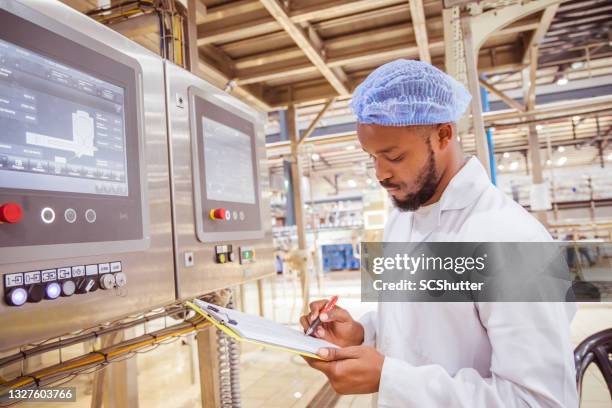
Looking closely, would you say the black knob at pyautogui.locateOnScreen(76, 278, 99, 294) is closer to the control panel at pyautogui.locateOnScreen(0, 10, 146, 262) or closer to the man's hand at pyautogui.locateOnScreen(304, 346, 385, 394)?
the control panel at pyautogui.locateOnScreen(0, 10, 146, 262)

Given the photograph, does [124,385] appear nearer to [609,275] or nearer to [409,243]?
[409,243]

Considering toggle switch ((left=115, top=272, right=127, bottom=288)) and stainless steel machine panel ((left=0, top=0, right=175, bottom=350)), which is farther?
toggle switch ((left=115, top=272, right=127, bottom=288))

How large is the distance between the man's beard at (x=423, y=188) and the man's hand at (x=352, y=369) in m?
0.45

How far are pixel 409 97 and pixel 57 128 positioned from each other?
91 centimetres

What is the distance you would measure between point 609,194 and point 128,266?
10.8 meters

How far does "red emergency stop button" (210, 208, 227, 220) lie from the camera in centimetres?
167

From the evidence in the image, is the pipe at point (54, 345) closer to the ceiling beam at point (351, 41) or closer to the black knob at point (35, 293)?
the black knob at point (35, 293)

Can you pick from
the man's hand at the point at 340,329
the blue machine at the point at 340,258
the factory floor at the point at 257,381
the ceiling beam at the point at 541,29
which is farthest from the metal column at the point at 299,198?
the blue machine at the point at 340,258

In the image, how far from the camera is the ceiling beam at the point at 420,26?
278 centimetres

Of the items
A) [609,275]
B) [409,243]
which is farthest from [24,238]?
[609,275]

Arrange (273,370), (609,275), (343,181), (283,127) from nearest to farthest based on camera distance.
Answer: (609,275) < (273,370) < (283,127) < (343,181)

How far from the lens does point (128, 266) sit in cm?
123

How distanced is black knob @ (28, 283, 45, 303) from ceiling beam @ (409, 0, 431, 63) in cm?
263

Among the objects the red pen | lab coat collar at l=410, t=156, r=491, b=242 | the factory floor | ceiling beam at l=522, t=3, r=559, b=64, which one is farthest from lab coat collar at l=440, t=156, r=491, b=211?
ceiling beam at l=522, t=3, r=559, b=64
